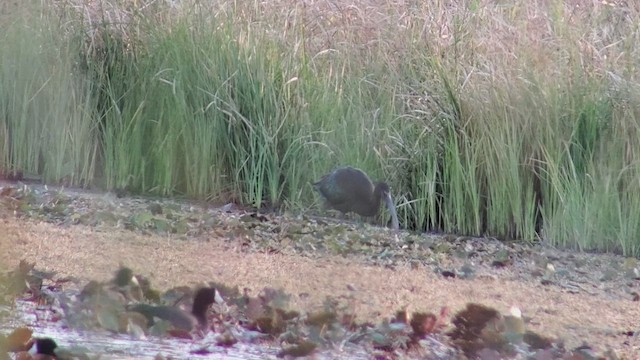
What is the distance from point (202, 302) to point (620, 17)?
6410mm

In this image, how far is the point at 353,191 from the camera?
8.03 meters

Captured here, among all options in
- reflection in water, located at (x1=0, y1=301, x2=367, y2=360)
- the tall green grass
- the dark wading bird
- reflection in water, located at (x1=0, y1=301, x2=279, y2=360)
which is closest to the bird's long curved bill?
the dark wading bird

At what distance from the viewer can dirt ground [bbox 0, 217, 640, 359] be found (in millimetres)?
5141

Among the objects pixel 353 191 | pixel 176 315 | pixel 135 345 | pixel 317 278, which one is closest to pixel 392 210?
pixel 353 191

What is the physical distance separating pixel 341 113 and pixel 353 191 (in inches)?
36.1

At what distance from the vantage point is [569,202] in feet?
26.2

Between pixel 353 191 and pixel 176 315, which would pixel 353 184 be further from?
pixel 176 315

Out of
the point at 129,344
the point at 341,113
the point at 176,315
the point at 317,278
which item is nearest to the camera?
the point at 129,344

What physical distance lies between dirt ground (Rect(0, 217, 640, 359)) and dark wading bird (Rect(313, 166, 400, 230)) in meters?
1.49

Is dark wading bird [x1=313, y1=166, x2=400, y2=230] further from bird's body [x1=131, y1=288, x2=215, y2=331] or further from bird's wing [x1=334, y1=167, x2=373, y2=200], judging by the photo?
bird's body [x1=131, y1=288, x2=215, y2=331]

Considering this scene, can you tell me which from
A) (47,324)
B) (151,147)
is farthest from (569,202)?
(47,324)

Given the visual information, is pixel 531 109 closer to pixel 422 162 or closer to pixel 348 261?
pixel 422 162

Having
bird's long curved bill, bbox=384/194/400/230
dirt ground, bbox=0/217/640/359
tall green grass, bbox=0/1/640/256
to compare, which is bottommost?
dirt ground, bbox=0/217/640/359

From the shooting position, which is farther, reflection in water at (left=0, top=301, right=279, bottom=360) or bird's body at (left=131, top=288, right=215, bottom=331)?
bird's body at (left=131, top=288, right=215, bottom=331)
